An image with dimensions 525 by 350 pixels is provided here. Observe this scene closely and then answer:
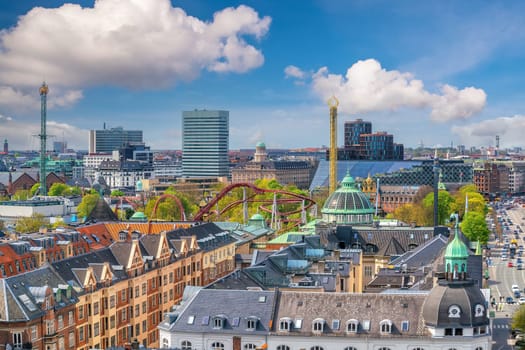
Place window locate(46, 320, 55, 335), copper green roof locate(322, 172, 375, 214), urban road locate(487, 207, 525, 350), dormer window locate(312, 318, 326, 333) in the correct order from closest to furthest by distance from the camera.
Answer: dormer window locate(312, 318, 326, 333), window locate(46, 320, 55, 335), urban road locate(487, 207, 525, 350), copper green roof locate(322, 172, 375, 214)

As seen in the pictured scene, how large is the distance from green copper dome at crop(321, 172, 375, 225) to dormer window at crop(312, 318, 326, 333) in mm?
85415

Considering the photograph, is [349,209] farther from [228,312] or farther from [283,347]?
[283,347]

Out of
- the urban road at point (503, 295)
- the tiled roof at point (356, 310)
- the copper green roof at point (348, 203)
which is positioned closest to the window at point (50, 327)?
the tiled roof at point (356, 310)

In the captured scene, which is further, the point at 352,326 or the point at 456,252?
the point at 456,252

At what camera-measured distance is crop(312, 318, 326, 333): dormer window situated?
81500 mm

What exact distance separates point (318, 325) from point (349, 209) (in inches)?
3392

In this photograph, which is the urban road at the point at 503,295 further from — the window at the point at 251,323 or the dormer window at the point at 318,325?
the window at the point at 251,323

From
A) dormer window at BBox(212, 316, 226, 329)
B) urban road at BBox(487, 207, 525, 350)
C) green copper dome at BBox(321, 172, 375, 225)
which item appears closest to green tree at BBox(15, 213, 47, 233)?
green copper dome at BBox(321, 172, 375, 225)

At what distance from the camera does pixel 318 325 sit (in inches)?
3214

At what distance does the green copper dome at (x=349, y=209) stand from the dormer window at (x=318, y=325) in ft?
280

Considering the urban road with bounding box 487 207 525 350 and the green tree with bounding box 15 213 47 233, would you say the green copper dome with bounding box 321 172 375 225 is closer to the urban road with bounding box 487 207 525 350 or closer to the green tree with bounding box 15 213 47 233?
the urban road with bounding box 487 207 525 350

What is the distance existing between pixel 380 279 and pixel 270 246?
129 feet

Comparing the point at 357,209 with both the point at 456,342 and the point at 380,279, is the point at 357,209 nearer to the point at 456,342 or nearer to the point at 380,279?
the point at 380,279

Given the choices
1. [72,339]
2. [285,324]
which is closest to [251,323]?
[285,324]
